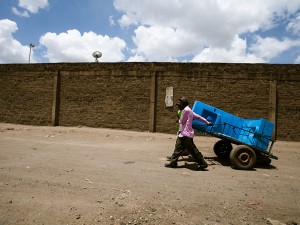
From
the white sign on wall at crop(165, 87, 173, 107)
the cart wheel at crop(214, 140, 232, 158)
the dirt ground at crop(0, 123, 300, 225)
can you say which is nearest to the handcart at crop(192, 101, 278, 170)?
the dirt ground at crop(0, 123, 300, 225)

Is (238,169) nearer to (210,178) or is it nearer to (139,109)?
(210,178)

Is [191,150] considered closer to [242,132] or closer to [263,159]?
[242,132]

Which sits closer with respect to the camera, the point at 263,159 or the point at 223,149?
the point at 263,159

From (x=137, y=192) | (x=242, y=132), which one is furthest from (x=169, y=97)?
(x=137, y=192)

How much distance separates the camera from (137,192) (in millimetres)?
3832

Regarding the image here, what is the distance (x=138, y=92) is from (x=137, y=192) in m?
9.40

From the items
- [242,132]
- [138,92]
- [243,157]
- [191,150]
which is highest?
[138,92]

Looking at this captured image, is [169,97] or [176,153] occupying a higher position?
[169,97]

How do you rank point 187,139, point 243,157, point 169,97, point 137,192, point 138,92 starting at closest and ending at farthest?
point 137,192 → point 187,139 → point 243,157 → point 169,97 → point 138,92

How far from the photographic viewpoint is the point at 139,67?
1288cm

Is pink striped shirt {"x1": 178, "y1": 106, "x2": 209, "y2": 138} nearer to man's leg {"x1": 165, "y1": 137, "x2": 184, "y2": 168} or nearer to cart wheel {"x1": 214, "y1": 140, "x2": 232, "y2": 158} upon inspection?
man's leg {"x1": 165, "y1": 137, "x2": 184, "y2": 168}

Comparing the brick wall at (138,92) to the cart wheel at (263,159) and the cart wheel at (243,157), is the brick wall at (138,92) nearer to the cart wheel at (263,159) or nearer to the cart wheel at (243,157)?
the cart wheel at (263,159)

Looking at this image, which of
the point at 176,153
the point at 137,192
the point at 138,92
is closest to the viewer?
the point at 137,192

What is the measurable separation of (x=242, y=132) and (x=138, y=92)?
743cm
